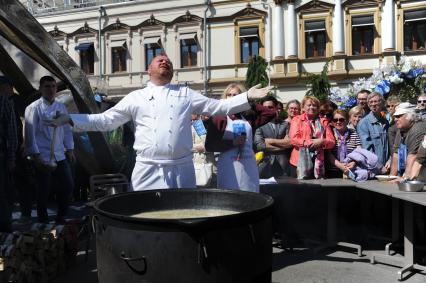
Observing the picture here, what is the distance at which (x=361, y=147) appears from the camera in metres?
5.51

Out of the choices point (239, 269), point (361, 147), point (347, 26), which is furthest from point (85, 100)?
point (347, 26)

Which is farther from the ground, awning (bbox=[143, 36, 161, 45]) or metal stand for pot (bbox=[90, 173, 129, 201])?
awning (bbox=[143, 36, 161, 45])

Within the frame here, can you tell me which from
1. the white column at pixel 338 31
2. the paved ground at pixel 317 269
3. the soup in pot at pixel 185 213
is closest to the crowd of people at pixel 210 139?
the soup in pot at pixel 185 213

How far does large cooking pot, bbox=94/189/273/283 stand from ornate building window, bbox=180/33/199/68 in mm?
25751

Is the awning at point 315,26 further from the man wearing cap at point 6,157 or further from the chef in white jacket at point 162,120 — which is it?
the chef in white jacket at point 162,120

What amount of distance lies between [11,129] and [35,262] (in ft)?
4.06

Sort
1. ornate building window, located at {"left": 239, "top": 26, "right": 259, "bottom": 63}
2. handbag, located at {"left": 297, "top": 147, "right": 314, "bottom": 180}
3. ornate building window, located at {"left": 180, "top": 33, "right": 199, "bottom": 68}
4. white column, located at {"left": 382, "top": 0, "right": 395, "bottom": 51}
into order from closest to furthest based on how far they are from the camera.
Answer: handbag, located at {"left": 297, "top": 147, "right": 314, "bottom": 180}, white column, located at {"left": 382, "top": 0, "right": 395, "bottom": 51}, ornate building window, located at {"left": 239, "top": 26, "right": 259, "bottom": 63}, ornate building window, located at {"left": 180, "top": 33, "right": 199, "bottom": 68}

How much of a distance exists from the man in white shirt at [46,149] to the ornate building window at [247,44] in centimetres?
2198

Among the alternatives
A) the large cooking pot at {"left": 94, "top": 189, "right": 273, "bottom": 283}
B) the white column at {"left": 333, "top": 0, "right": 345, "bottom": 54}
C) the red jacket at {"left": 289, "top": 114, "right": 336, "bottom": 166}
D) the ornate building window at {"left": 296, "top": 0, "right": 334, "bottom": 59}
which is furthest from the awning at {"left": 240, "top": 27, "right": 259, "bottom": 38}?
the large cooking pot at {"left": 94, "top": 189, "right": 273, "bottom": 283}

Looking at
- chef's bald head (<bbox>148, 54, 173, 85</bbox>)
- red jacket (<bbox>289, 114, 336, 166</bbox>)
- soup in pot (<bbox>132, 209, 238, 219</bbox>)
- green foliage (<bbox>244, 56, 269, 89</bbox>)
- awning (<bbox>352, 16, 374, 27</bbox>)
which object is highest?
awning (<bbox>352, 16, 374, 27</bbox>)

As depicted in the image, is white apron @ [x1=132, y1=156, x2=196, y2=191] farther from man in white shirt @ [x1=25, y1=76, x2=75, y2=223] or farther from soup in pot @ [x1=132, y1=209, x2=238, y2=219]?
man in white shirt @ [x1=25, y1=76, x2=75, y2=223]

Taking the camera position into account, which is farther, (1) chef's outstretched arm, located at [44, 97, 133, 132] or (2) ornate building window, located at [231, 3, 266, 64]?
(2) ornate building window, located at [231, 3, 266, 64]

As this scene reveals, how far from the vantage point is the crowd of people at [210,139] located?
137 inches

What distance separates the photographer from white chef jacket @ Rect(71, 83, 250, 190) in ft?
11.2
